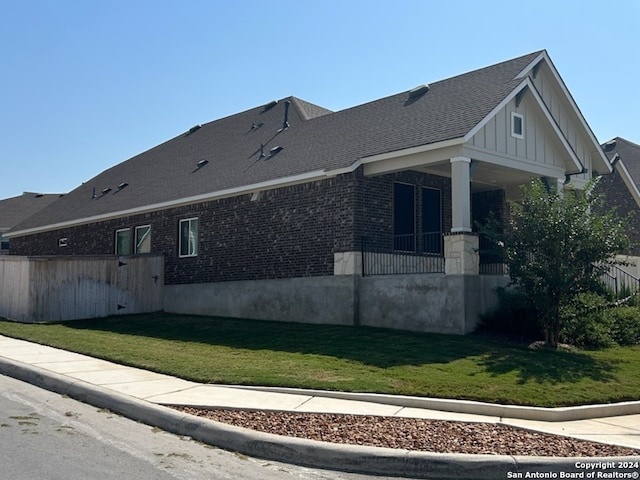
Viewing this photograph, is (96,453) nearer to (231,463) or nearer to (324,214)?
(231,463)

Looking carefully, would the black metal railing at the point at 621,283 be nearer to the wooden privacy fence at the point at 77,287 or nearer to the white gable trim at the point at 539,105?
Result: the white gable trim at the point at 539,105

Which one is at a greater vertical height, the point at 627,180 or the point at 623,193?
the point at 627,180

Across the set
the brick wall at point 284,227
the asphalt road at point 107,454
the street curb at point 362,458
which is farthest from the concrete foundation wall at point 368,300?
the asphalt road at point 107,454

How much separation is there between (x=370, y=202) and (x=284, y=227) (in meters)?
2.60

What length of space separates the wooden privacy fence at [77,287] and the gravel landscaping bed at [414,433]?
1264 cm

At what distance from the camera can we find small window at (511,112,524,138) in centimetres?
1652

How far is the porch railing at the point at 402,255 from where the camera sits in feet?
54.0

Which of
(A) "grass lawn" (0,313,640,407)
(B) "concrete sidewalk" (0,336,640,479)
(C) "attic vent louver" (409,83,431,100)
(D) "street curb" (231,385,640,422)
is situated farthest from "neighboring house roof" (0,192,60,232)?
(D) "street curb" (231,385,640,422)

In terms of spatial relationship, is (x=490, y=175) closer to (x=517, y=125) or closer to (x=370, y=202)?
(x=517, y=125)

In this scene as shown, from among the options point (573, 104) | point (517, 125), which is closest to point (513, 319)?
point (517, 125)

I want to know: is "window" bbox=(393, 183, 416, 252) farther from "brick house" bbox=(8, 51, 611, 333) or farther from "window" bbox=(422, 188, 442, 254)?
"window" bbox=(422, 188, 442, 254)

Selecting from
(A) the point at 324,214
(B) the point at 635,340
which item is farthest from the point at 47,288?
(B) the point at 635,340

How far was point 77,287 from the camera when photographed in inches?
790

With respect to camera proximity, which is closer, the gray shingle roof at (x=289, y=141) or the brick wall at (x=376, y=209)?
the gray shingle roof at (x=289, y=141)
